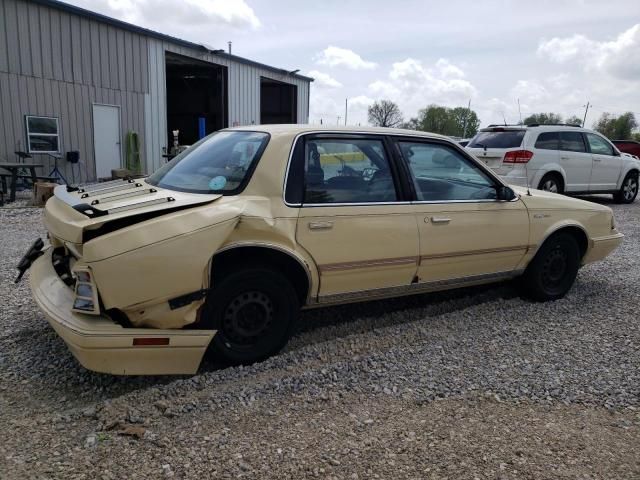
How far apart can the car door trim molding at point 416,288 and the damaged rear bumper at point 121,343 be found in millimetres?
1034

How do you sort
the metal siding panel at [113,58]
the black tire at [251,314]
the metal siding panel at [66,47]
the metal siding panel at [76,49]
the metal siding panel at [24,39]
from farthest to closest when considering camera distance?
the metal siding panel at [113,58], the metal siding panel at [76,49], the metal siding panel at [66,47], the metal siding panel at [24,39], the black tire at [251,314]

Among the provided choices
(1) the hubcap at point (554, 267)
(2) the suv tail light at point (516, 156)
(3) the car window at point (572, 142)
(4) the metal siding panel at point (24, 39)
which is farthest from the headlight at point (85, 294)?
(4) the metal siding panel at point (24, 39)

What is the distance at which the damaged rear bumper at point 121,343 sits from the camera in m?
2.98

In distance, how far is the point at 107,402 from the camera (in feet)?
10.0

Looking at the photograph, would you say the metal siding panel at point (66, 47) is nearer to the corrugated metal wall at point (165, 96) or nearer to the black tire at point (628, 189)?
the corrugated metal wall at point (165, 96)

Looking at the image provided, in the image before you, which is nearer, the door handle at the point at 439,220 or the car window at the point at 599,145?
the door handle at the point at 439,220

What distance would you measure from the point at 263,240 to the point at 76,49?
1301 cm

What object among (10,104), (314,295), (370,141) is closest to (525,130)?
(370,141)

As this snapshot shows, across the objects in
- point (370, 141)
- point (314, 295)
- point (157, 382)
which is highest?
point (370, 141)

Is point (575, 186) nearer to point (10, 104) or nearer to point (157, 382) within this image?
point (157, 382)

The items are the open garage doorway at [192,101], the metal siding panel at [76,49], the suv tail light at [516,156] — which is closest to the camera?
the suv tail light at [516,156]

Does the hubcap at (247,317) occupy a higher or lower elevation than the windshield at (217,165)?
lower

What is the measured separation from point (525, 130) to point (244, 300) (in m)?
9.23

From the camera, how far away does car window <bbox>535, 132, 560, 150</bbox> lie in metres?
11.2
